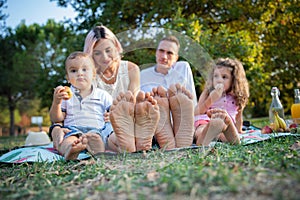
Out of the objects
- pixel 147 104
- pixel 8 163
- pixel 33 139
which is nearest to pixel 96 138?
pixel 147 104

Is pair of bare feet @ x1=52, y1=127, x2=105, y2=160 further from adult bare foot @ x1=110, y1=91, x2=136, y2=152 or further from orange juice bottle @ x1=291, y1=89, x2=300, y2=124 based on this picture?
orange juice bottle @ x1=291, y1=89, x2=300, y2=124

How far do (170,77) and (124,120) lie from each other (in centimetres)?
58

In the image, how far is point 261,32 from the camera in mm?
6090

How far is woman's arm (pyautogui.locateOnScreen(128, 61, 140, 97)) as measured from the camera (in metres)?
1.97

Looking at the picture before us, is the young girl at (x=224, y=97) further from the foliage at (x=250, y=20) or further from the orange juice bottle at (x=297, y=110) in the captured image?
the foliage at (x=250, y=20)

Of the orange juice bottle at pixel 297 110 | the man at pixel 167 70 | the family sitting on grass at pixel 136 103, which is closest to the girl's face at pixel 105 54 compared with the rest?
the family sitting on grass at pixel 136 103

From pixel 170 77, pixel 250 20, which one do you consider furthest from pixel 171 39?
pixel 250 20

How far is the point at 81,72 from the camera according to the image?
7.00ft

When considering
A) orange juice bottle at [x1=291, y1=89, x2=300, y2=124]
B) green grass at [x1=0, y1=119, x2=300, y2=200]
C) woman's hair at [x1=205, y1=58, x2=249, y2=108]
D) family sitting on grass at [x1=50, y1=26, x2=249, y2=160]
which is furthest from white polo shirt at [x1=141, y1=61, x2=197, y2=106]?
orange juice bottle at [x1=291, y1=89, x2=300, y2=124]

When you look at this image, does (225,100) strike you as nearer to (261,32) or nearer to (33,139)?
(33,139)

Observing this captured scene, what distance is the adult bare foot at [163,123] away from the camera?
5.80 feet

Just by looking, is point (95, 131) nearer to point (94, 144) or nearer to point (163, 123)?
point (94, 144)

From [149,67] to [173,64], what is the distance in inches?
6.6

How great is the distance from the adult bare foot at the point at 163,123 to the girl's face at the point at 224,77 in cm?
83
